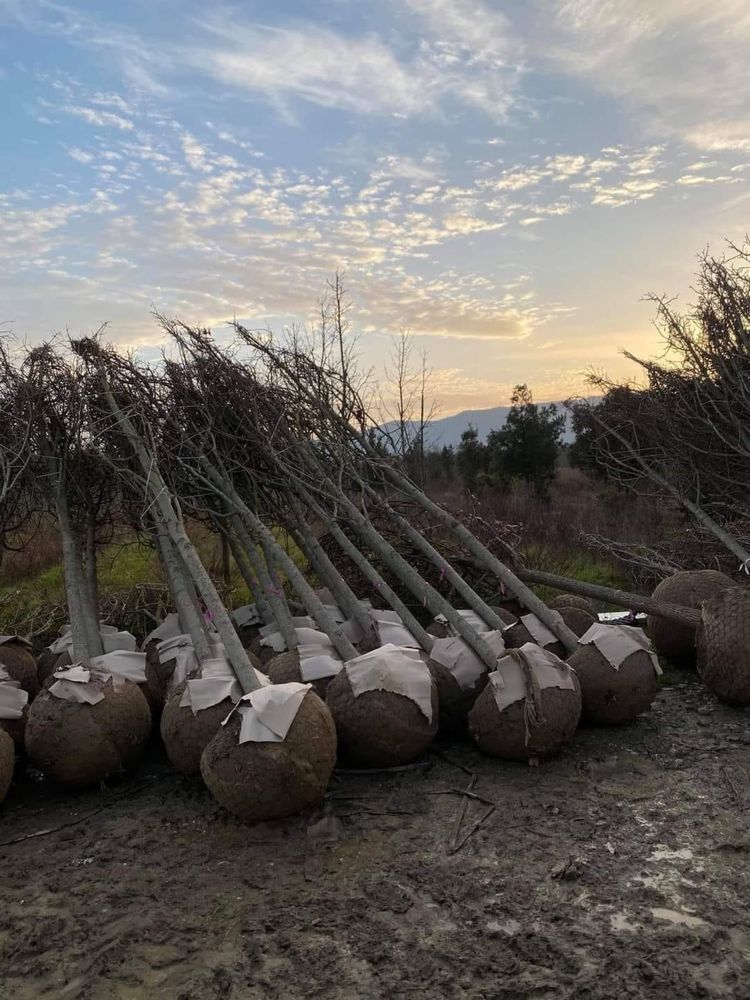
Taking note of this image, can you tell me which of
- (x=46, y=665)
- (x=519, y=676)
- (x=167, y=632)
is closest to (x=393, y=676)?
(x=519, y=676)

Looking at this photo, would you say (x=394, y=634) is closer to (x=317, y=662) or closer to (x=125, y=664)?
(x=317, y=662)

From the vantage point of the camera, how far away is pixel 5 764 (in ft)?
13.3

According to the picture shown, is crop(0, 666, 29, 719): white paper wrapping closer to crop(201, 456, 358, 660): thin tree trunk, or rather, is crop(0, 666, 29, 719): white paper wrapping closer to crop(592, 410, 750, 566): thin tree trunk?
crop(201, 456, 358, 660): thin tree trunk

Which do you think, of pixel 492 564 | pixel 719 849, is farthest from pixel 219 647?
pixel 719 849

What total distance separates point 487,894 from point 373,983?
0.69 meters

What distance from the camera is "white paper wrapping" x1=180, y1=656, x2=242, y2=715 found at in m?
4.19

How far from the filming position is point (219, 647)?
5.09 meters

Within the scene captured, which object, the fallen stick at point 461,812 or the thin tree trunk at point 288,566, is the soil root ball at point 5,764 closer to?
the thin tree trunk at point 288,566

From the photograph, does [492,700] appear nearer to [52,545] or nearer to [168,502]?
[168,502]

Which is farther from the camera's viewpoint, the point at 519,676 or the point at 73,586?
the point at 73,586

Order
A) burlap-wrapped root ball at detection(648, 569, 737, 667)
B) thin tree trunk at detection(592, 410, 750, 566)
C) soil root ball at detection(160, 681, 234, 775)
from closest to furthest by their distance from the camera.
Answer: soil root ball at detection(160, 681, 234, 775) → burlap-wrapped root ball at detection(648, 569, 737, 667) → thin tree trunk at detection(592, 410, 750, 566)

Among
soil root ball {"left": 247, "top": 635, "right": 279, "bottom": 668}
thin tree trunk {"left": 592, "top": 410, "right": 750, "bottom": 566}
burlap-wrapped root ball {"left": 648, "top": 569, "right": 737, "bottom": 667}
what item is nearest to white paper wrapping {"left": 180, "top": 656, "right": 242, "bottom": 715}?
soil root ball {"left": 247, "top": 635, "right": 279, "bottom": 668}

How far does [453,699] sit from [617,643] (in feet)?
3.92

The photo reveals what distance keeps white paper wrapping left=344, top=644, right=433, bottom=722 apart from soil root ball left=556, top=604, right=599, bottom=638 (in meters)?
1.86
